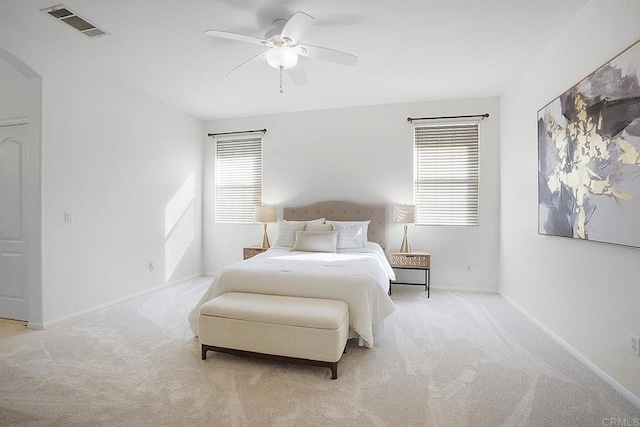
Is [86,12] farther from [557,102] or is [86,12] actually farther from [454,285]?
[454,285]

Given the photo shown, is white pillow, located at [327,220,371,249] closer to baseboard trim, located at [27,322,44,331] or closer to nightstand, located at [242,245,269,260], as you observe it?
nightstand, located at [242,245,269,260]

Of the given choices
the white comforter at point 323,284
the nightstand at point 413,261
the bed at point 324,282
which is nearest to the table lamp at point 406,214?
the nightstand at point 413,261

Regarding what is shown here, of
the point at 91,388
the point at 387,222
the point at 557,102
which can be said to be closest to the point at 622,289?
the point at 557,102

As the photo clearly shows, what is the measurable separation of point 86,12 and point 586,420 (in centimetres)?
442

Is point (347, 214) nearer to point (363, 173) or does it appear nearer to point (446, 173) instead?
point (363, 173)

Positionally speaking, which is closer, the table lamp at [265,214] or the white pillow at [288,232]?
the white pillow at [288,232]

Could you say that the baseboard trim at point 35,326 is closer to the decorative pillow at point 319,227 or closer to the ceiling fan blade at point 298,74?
the decorative pillow at point 319,227

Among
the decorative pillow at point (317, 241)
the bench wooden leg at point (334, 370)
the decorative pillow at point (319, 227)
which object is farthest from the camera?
the decorative pillow at point (319, 227)

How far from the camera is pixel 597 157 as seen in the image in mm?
2250

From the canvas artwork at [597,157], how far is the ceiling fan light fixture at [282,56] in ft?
7.67

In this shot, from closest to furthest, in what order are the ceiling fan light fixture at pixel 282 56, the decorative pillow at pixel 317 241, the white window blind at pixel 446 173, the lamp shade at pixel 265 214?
the ceiling fan light fixture at pixel 282 56 → the decorative pillow at pixel 317 241 → the white window blind at pixel 446 173 → the lamp shade at pixel 265 214

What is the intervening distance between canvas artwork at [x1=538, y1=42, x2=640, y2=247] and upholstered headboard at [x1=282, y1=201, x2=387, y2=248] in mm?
2121

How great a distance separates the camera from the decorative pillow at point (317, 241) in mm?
4070

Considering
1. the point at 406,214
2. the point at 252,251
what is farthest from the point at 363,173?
the point at 252,251
